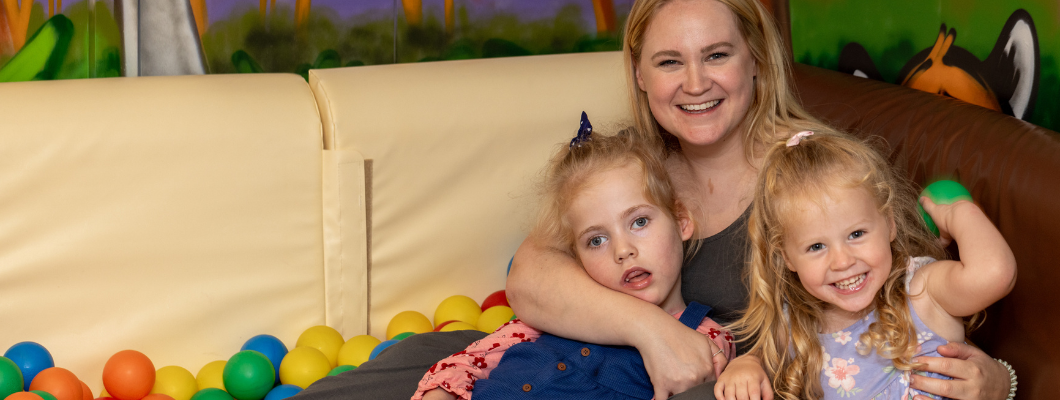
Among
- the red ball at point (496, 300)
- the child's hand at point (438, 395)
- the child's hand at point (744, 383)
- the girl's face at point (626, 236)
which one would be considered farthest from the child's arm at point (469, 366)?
the red ball at point (496, 300)

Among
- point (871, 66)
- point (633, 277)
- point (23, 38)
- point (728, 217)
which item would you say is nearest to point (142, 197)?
point (23, 38)

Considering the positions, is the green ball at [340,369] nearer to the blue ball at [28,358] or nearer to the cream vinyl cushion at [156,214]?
the cream vinyl cushion at [156,214]

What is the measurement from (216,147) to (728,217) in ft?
3.81

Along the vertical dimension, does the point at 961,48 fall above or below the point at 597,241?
above

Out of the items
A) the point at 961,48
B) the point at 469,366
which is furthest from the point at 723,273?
the point at 961,48

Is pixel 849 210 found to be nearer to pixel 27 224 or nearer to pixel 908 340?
pixel 908 340

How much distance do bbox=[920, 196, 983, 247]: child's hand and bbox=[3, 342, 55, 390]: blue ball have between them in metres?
1.78

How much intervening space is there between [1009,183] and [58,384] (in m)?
1.83

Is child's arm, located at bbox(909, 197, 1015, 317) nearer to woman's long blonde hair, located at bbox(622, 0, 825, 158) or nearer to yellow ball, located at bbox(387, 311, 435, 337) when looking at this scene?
woman's long blonde hair, located at bbox(622, 0, 825, 158)

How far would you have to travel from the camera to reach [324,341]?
2047 millimetres

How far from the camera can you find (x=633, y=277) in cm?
156

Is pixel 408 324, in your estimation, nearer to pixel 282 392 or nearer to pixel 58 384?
pixel 282 392

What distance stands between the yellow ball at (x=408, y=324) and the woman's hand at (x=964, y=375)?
1.22m

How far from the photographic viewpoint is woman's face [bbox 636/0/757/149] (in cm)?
160
